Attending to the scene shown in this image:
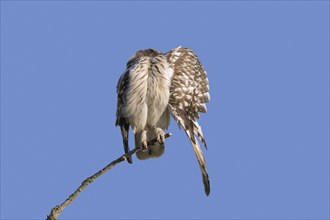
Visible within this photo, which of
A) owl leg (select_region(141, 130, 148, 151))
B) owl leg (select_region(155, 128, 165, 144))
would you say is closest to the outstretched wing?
owl leg (select_region(155, 128, 165, 144))

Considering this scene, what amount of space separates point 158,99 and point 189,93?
0.44 metres

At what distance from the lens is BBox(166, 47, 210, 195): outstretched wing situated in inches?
252

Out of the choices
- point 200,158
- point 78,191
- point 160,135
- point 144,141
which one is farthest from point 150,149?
point 78,191

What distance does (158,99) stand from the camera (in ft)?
21.2

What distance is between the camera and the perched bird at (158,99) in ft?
21.2

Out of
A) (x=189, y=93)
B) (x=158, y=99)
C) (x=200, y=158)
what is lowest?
(x=200, y=158)

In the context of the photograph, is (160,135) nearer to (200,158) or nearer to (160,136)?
(160,136)

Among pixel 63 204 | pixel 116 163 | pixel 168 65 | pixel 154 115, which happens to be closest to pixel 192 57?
pixel 168 65

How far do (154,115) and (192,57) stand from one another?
1.03 metres

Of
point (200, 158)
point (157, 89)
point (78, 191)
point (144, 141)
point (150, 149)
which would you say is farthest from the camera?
point (150, 149)

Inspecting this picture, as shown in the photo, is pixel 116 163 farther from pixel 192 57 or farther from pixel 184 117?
pixel 192 57

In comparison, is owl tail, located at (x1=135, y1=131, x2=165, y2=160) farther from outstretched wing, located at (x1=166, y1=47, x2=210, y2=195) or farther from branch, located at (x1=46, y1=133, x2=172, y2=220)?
branch, located at (x1=46, y1=133, x2=172, y2=220)

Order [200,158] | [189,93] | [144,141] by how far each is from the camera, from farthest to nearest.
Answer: [189,93] < [144,141] < [200,158]

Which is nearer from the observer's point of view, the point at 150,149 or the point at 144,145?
the point at 144,145
